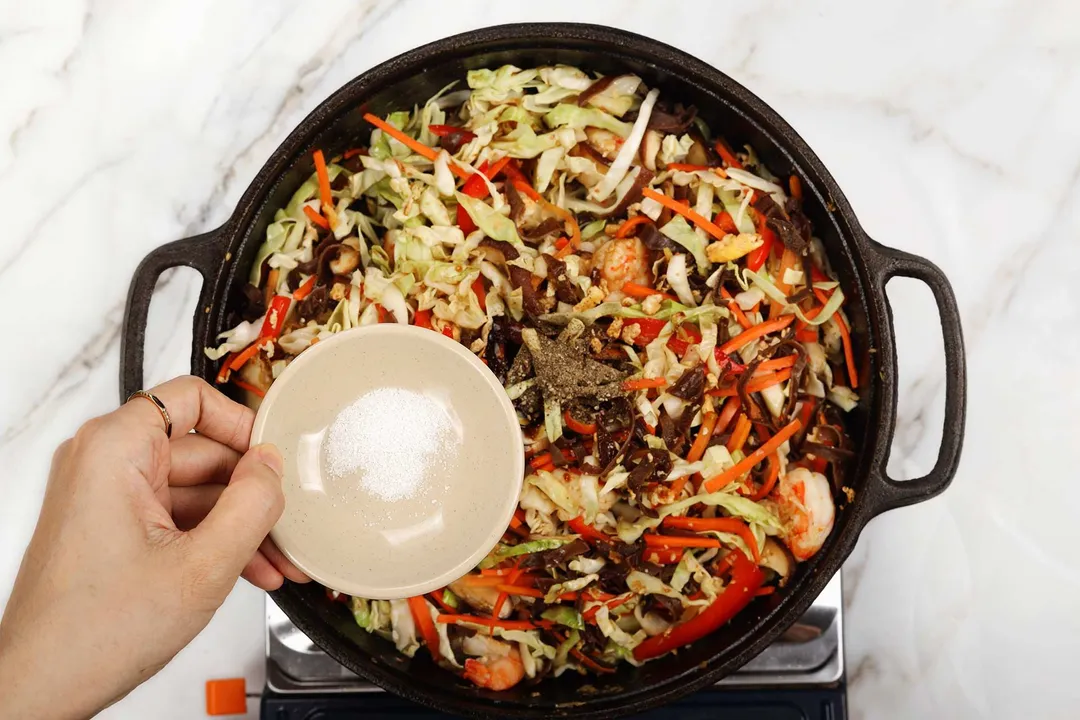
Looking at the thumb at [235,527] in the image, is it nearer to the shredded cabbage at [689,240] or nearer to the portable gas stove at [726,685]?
the portable gas stove at [726,685]

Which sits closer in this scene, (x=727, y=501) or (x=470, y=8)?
(x=727, y=501)

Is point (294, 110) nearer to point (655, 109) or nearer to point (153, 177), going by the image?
point (153, 177)

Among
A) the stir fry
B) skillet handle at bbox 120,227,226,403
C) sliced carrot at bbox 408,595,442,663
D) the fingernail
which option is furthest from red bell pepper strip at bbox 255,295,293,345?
sliced carrot at bbox 408,595,442,663

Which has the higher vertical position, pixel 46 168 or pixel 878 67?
pixel 878 67

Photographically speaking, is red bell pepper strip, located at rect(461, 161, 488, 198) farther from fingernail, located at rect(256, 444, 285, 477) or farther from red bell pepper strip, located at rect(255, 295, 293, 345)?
fingernail, located at rect(256, 444, 285, 477)

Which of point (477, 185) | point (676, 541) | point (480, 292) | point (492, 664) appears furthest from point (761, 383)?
point (492, 664)

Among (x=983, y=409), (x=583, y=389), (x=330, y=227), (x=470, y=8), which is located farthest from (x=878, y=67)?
(x=330, y=227)
